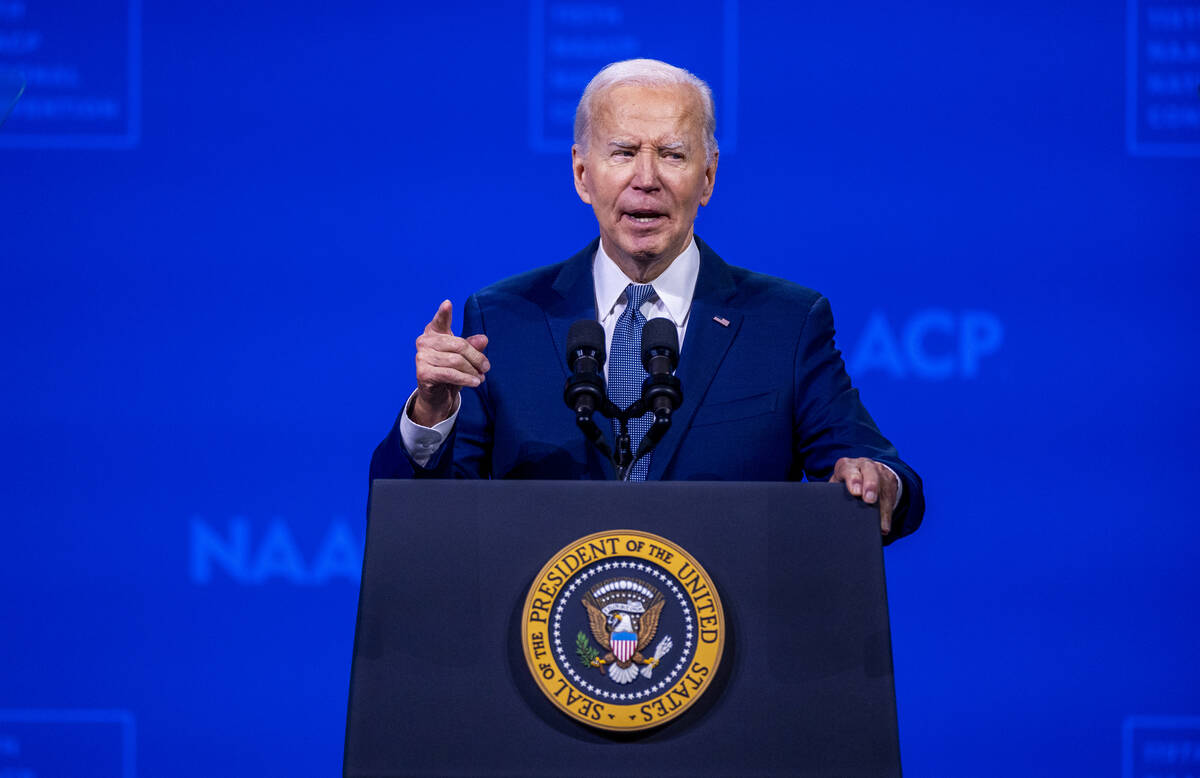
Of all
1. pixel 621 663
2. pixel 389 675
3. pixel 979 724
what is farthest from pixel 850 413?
pixel 979 724

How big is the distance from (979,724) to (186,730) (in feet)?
6.77

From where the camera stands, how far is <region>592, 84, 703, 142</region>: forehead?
77.5 inches

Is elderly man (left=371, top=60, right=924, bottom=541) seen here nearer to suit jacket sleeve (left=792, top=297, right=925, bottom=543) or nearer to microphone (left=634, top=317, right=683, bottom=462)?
suit jacket sleeve (left=792, top=297, right=925, bottom=543)

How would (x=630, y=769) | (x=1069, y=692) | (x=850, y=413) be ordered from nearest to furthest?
(x=630, y=769)
(x=850, y=413)
(x=1069, y=692)

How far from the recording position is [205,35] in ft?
10.4

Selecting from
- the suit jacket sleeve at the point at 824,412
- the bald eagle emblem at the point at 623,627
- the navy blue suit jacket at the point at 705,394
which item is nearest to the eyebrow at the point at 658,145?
the navy blue suit jacket at the point at 705,394

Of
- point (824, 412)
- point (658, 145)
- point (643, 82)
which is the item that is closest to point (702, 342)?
point (824, 412)

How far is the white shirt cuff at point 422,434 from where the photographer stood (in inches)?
64.7

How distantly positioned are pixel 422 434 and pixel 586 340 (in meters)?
0.29

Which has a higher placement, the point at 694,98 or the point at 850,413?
the point at 694,98

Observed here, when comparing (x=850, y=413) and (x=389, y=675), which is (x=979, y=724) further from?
(x=389, y=675)

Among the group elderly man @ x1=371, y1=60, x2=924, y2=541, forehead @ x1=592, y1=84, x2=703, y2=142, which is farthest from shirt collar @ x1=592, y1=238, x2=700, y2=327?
forehead @ x1=592, y1=84, x2=703, y2=142

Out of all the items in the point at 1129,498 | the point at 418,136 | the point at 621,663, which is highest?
the point at 418,136

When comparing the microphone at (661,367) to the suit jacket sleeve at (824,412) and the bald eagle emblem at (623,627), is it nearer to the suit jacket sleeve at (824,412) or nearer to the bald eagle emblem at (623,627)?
the bald eagle emblem at (623,627)
